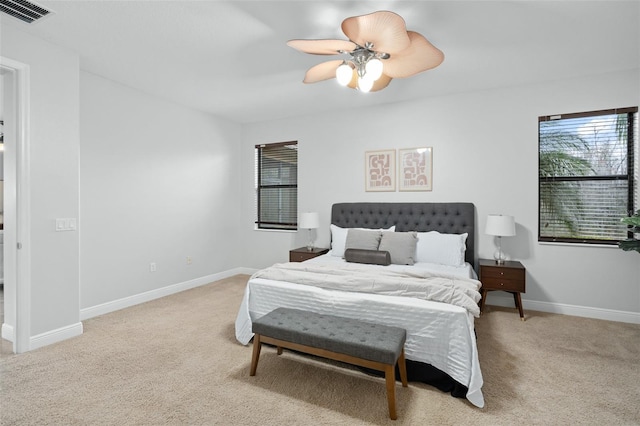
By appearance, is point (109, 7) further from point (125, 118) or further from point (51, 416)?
point (51, 416)

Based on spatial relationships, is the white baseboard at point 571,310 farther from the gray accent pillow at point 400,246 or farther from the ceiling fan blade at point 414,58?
the ceiling fan blade at point 414,58

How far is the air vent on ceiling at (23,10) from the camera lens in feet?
7.61

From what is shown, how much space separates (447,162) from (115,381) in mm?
4125

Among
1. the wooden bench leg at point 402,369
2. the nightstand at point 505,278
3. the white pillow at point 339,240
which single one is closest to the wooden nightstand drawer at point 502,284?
the nightstand at point 505,278

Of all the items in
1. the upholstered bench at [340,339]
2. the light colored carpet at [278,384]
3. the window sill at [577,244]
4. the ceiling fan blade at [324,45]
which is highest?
the ceiling fan blade at [324,45]

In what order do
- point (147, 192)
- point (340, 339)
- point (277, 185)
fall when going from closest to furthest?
1. point (340, 339)
2. point (147, 192)
3. point (277, 185)

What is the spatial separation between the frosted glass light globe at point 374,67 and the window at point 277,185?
2998mm

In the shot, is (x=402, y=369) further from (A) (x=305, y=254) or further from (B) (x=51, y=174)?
(B) (x=51, y=174)

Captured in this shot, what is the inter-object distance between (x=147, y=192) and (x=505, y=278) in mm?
4429

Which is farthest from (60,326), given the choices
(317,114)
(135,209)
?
(317,114)

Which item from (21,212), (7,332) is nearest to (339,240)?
(21,212)

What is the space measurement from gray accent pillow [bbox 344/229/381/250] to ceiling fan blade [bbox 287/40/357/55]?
2247 millimetres

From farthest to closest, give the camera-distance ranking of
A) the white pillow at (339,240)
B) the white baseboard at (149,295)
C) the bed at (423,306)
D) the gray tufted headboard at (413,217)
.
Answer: the white pillow at (339,240) → the gray tufted headboard at (413,217) → the white baseboard at (149,295) → the bed at (423,306)

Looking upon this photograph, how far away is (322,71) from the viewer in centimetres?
276
